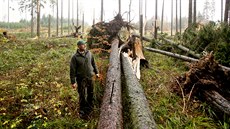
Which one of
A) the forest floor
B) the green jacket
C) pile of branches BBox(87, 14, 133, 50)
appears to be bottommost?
the forest floor

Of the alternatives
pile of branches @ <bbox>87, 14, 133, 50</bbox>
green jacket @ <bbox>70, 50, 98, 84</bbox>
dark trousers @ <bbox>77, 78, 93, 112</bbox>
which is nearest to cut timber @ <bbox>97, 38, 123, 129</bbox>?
dark trousers @ <bbox>77, 78, 93, 112</bbox>

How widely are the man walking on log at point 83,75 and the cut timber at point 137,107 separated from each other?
43.3 inches

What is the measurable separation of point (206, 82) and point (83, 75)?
325 cm

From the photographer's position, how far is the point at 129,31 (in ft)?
51.1

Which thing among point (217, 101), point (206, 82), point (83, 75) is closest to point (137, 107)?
point (83, 75)

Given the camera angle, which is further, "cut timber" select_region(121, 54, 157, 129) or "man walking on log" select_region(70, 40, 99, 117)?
"man walking on log" select_region(70, 40, 99, 117)

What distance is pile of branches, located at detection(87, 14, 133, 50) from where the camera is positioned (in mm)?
14844

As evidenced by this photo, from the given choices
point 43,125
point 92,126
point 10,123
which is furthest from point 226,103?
point 10,123

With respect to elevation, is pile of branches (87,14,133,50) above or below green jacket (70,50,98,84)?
above

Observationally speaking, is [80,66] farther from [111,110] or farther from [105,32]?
[105,32]

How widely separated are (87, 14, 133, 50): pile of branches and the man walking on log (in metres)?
7.42

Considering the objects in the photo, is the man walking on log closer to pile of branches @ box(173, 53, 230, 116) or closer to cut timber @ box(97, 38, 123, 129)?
cut timber @ box(97, 38, 123, 129)

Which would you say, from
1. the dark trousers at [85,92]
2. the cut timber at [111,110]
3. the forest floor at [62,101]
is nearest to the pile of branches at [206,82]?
the forest floor at [62,101]

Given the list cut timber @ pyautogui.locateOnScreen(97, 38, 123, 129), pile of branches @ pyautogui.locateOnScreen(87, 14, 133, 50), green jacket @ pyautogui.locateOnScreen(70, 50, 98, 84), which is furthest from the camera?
pile of branches @ pyautogui.locateOnScreen(87, 14, 133, 50)
